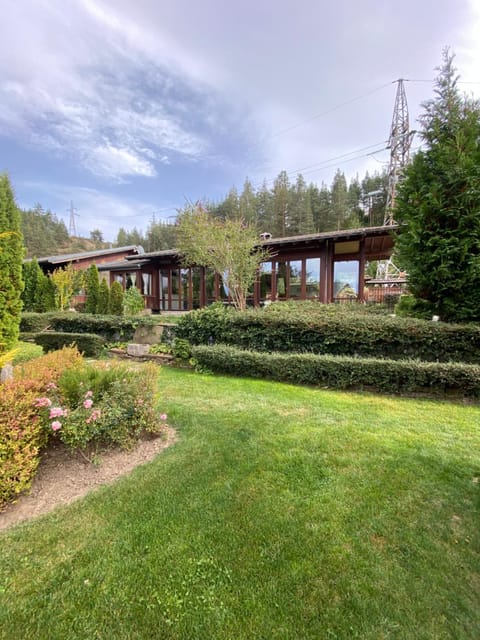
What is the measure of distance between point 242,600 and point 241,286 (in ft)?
33.0

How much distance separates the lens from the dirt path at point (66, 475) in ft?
6.51

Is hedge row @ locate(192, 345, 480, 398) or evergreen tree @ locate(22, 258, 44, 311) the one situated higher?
evergreen tree @ locate(22, 258, 44, 311)

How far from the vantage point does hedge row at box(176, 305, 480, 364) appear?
4570 millimetres

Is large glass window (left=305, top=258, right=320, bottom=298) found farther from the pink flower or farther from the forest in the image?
the forest

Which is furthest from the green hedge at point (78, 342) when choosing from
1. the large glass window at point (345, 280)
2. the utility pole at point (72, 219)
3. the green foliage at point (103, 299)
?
the utility pole at point (72, 219)

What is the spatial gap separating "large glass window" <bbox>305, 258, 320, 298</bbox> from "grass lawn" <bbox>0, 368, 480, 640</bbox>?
388 inches

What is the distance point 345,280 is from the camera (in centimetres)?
1203

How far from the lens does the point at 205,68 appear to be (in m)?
9.01

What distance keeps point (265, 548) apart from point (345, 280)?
11.7 m

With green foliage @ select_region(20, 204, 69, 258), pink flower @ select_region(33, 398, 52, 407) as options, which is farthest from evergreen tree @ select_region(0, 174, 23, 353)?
green foliage @ select_region(20, 204, 69, 258)

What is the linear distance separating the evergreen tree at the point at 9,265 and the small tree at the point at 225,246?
6.93 meters

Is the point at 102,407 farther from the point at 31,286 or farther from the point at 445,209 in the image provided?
the point at 31,286

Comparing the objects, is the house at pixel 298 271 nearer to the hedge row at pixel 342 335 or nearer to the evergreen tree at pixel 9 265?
the hedge row at pixel 342 335

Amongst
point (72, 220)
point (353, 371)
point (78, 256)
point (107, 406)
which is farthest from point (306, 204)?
point (72, 220)
